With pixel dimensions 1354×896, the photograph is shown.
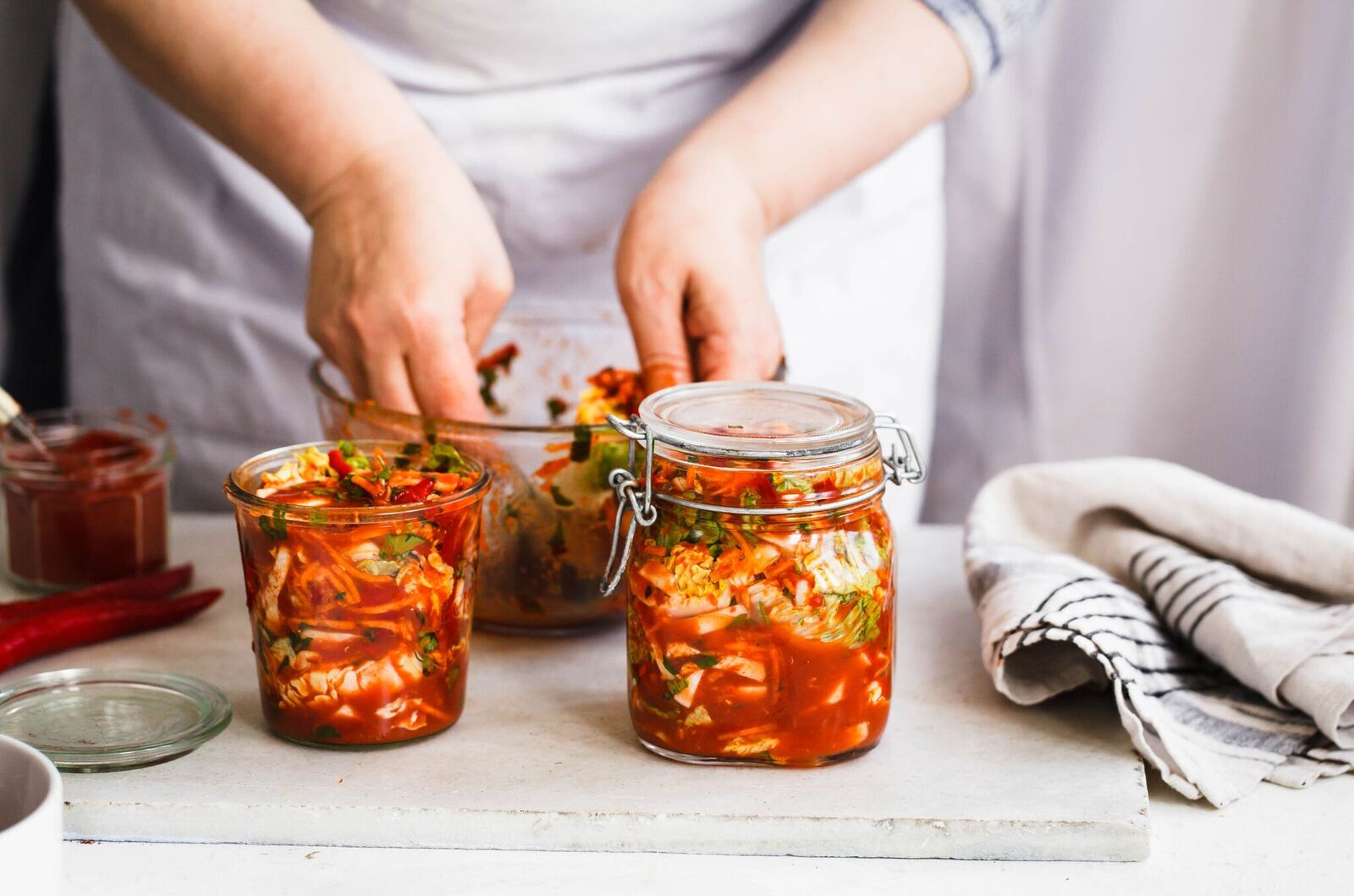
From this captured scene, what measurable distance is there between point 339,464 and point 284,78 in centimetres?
37

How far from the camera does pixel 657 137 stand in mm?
1343

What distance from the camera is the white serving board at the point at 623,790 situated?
0.72m

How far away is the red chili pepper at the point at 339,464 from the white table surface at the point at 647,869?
0.21 m

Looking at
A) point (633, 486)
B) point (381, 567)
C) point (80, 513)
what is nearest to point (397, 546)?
point (381, 567)

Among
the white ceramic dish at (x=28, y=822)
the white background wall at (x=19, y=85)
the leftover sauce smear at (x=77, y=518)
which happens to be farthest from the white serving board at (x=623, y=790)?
the white background wall at (x=19, y=85)

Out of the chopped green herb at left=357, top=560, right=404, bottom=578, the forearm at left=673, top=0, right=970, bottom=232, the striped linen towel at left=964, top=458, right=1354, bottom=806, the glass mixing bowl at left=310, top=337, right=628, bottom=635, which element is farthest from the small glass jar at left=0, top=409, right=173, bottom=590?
the striped linen towel at left=964, top=458, right=1354, bottom=806

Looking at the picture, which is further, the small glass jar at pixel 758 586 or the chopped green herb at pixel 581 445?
the chopped green herb at pixel 581 445

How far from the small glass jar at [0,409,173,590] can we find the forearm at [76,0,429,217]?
256mm

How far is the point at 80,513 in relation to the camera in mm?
1021

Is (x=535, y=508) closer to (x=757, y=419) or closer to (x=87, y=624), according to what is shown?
(x=757, y=419)

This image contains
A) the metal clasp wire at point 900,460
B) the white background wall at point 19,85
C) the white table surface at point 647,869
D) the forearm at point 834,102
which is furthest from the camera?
the white background wall at point 19,85

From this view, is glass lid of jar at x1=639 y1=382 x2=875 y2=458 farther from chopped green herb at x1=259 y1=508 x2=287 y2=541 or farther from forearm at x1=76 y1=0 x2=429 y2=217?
forearm at x1=76 y1=0 x2=429 y2=217

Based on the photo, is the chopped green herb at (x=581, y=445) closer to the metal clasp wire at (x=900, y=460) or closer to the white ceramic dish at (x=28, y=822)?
the metal clasp wire at (x=900, y=460)

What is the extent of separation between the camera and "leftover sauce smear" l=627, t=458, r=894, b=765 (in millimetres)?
732
